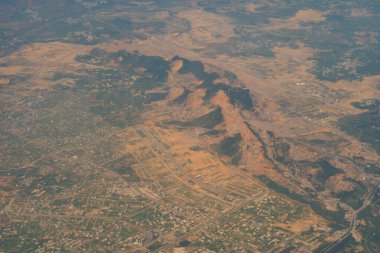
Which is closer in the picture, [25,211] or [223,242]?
[223,242]

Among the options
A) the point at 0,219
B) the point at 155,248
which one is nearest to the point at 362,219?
the point at 155,248

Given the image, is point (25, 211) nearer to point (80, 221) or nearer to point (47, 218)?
point (47, 218)

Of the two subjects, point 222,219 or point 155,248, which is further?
point 222,219

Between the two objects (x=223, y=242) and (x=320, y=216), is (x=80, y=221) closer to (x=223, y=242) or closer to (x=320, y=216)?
(x=223, y=242)

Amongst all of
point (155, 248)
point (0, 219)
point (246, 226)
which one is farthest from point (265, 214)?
point (0, 219)

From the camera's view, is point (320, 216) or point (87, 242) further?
point (320, 216)

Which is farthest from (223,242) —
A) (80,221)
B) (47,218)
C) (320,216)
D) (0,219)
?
(0,219)

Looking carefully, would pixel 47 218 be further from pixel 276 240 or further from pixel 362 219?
pixel 362 219
